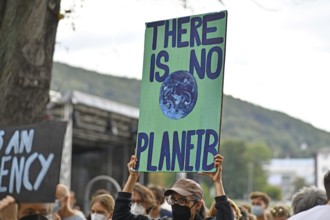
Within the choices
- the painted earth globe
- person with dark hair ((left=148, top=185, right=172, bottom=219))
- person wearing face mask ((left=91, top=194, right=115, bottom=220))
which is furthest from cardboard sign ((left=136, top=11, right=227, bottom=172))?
person with dark hair ((left=148, top=185, right=172, bottom=219))

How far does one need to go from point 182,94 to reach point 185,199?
59 centimetres

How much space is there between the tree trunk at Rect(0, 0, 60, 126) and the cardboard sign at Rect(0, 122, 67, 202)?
167cm

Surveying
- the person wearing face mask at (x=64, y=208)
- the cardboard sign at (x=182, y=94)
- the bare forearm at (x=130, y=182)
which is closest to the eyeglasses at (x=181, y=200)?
the cardboard sign at (x=182, y=94)

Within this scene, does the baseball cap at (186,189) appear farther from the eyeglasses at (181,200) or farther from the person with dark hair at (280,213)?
the person with dark hair at (280,213)

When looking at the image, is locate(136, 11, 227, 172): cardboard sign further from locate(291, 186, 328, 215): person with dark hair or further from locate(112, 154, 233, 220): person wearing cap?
locate(291, 186, 328, 215): person with dark hair

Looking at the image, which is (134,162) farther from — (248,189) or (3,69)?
(248,189)

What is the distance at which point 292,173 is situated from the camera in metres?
180

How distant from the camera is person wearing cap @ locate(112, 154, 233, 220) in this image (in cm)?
457

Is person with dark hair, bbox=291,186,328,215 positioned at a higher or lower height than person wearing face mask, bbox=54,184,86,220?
higher

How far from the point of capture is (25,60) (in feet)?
22.3

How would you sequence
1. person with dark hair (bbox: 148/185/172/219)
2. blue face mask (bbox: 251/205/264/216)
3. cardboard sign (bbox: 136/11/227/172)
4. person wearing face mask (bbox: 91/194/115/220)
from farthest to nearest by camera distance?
1. blue face mask (bbox: 251/205/264/216)
2. person with dark hair (bbox: 148/185/172/219)
3. person wearing face mask (bbox: 91/194/115/220)
4. cardboard sign (bbox: 136/11/227/172)

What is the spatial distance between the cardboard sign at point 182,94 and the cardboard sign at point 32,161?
0.55m

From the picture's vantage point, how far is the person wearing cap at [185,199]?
15.0ft

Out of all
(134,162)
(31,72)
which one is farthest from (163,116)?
(31,72)
